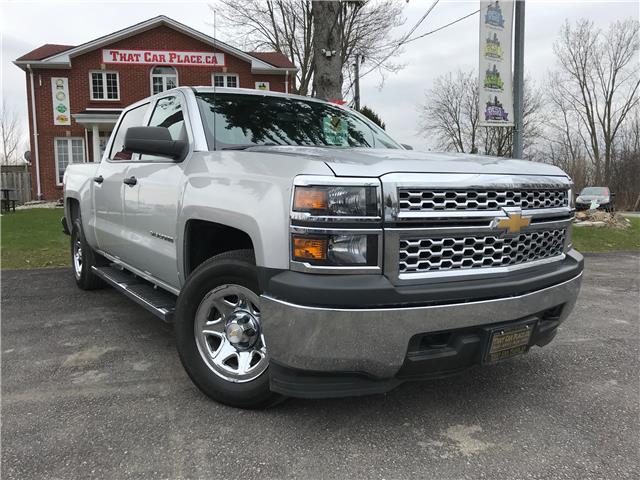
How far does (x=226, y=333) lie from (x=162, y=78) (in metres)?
23.1

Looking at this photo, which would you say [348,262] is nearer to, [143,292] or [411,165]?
[411,165]

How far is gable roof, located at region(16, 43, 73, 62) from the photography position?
21.8 meters

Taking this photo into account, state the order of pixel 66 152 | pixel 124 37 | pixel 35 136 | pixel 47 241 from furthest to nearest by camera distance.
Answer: pixel 66 152, pixel 124 37, pixel 35 136, pixel 47 241

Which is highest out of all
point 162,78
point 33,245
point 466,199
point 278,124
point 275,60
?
point 275,60

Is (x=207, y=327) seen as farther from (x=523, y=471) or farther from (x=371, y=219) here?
(x=523, y=471)

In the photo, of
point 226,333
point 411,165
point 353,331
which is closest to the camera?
point 353,331

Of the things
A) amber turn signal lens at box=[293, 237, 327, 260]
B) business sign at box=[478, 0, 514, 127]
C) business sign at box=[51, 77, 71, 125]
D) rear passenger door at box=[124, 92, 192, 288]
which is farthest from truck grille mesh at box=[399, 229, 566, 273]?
business sign at box=[51, 77, 71, 125]

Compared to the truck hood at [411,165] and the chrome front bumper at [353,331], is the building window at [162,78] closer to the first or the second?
the truck hood at [411,165]

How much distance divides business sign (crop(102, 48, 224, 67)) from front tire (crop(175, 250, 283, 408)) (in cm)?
2208

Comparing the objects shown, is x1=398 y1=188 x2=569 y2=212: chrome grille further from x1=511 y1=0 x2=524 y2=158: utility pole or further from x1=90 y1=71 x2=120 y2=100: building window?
x1=90 y1=71 x2=120 y2=100: building window

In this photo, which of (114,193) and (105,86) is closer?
(114,193)

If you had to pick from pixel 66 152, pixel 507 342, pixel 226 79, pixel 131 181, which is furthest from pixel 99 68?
pixel 507 342

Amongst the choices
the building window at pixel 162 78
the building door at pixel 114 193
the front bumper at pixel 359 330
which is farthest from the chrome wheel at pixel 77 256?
the building window at pixel 162 78

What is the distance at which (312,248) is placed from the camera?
7.45ft
